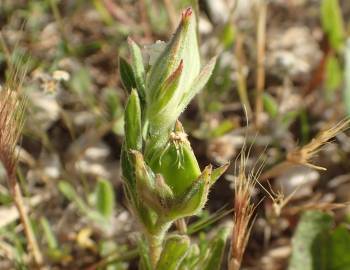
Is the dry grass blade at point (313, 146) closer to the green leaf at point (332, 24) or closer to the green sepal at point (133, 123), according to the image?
the green sepal at point (133, 123)

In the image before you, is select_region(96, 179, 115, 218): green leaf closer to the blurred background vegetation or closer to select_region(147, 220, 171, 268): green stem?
the blurred background vegetation

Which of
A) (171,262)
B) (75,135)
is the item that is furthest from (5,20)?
(171,262)

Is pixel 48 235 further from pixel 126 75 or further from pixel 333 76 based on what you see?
pixel 333 76

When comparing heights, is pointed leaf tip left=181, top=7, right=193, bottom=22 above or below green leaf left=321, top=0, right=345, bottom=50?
above

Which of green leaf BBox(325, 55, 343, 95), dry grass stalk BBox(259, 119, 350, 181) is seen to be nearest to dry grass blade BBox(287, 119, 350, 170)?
dry grass stalk BBox(259, 119, 350, 181)

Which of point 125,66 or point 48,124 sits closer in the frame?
point 125,66

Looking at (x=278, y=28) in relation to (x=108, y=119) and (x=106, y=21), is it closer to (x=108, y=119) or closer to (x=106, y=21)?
(x=106, y=21)

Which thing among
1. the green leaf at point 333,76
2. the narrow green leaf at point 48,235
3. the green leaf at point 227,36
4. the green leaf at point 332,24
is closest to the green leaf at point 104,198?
the narrow green leaf at point 48,235
